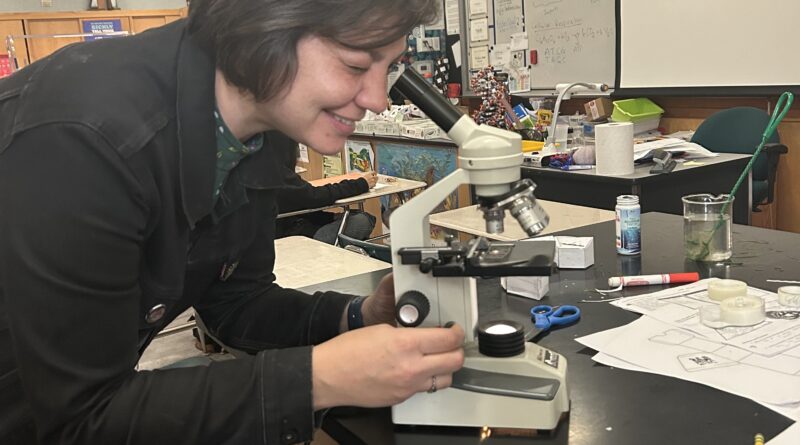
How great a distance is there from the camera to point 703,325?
1.04 metres

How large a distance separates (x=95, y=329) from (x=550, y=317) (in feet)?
2.11

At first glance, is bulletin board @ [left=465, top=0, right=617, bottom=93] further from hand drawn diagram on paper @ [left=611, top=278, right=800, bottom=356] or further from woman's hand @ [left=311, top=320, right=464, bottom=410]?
woman's hand @ [left=311, top=320, right=464, bottom=410]

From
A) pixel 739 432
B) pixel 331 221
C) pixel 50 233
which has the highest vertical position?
pixel 50 233

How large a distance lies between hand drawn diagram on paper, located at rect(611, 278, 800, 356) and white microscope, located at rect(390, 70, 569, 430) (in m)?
0.28

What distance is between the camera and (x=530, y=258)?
84cm

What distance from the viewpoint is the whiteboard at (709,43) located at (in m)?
3.41

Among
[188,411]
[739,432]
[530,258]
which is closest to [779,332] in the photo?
[739,432]

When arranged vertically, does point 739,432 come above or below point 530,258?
below

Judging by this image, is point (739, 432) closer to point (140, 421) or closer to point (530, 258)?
point (530, 258)

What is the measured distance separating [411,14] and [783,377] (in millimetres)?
613

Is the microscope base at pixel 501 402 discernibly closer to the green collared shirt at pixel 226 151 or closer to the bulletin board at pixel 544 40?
Answer: the green collared shirt at pixel 226 151

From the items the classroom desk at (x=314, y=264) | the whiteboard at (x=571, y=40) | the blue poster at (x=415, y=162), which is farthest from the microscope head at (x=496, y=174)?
the whiteboard at (x=571, y=40)

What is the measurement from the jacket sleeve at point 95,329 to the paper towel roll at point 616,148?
2.10 m

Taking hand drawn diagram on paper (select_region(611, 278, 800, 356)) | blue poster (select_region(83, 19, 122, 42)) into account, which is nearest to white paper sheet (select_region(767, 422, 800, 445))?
hand drawn diagram on paper (select_region(611, 278, 800, 356))
